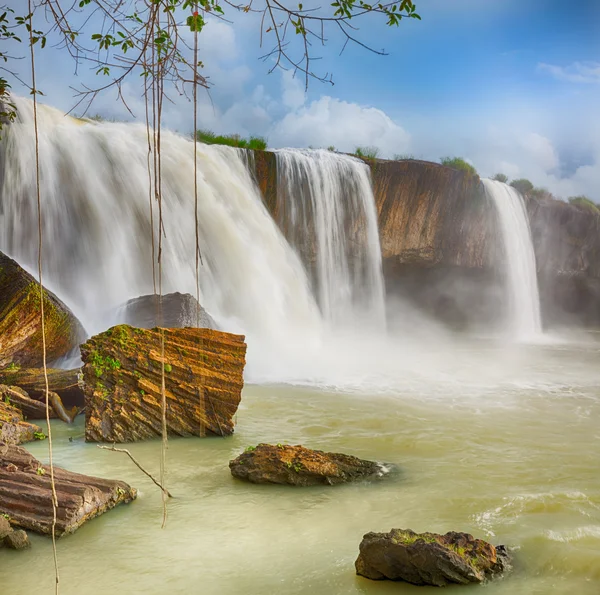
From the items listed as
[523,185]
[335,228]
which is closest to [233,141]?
[335,228]

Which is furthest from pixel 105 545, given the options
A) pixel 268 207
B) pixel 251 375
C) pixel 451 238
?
pixel 451 238

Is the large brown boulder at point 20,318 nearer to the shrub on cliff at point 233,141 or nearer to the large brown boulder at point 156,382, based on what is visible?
the large brown boulder at point 156,382

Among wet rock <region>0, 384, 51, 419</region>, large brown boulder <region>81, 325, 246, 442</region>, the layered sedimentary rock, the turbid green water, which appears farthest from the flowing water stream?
the layered sedimentary rock

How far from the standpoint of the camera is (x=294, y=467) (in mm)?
5117

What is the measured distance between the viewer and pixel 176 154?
1453 centimetres

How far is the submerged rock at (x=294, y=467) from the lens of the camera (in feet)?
16.7

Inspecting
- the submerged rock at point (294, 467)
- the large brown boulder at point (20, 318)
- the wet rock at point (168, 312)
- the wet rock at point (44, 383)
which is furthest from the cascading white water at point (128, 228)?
the submerged rock at point (294, 467)

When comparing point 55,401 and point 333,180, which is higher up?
point 333,180

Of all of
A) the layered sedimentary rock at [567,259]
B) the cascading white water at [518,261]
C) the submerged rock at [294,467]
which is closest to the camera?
the submerged rock at [294,467]

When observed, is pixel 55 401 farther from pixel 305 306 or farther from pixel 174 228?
pixel 305 306

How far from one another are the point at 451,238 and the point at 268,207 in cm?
749

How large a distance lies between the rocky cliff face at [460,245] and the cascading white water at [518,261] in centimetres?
37

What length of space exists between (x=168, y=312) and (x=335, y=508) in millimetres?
5652

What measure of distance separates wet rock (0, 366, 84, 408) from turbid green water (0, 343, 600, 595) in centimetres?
77
